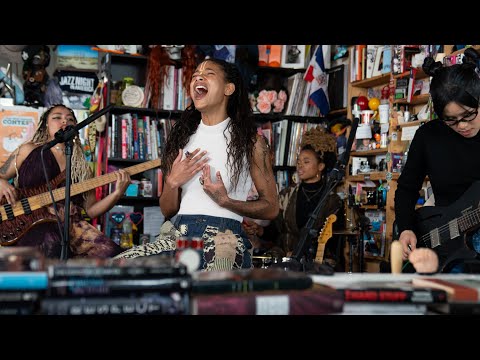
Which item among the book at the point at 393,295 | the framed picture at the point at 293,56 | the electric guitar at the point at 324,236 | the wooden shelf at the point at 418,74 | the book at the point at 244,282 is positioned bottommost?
the electric guitar at the point at 324,236

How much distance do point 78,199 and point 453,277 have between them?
274 centimetres

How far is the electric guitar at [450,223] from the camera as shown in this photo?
2.61 m

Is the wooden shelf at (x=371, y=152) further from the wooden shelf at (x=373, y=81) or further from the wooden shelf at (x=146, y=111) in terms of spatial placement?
the wooden shelf at (x=146, y=111)

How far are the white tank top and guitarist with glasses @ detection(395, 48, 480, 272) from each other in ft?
2.33

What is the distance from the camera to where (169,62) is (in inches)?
204

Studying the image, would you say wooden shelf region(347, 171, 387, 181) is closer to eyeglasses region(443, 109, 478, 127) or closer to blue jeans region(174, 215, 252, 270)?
eyeglasses region(443, 109, 478, 127)

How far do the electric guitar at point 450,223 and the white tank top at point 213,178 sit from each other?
0.82 metres

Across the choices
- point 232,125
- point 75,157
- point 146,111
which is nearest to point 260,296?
point 232,125

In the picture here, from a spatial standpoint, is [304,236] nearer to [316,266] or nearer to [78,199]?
[316,266]

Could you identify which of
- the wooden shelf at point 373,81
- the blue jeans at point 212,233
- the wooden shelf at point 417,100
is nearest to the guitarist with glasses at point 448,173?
the blue jeans at point 212,233

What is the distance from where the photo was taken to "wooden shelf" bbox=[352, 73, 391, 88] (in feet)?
16.2

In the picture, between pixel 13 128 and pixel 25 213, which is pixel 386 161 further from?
pixel 13 128

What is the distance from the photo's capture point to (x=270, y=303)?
3.85 ft
